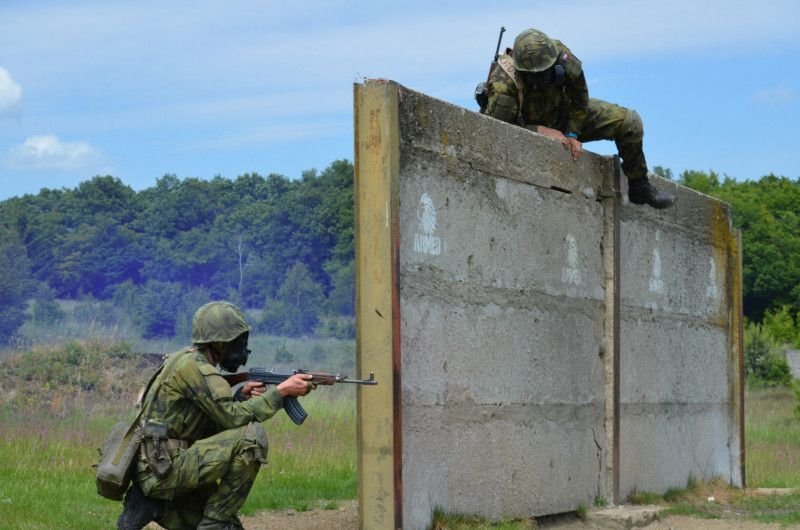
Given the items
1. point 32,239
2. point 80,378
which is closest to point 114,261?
point 32,239

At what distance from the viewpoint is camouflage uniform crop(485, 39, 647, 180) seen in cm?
870

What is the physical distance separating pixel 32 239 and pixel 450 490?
27.3 meters

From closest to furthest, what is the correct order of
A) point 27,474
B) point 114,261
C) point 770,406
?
point 27,474
point 770,406
point 114,261

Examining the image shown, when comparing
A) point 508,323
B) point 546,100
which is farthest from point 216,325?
point 546,100

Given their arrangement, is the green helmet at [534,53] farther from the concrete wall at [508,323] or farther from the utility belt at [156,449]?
the utility belt at [156,449]

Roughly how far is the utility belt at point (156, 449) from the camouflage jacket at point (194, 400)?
6 cm

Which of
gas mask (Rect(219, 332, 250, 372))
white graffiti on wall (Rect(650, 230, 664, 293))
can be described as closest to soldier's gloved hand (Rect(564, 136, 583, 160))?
white graffiti on wall (Rect(650, 230, 664, 293))

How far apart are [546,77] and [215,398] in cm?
Answer: 403

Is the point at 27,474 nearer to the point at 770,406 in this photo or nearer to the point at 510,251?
the point at 510,251

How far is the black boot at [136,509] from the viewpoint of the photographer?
5941 millimetres

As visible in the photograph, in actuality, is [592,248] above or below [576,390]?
above

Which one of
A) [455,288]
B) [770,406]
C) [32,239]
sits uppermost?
[32,239]

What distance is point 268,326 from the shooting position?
106 feet

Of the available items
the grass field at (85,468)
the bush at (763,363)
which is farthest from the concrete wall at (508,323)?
the bush at (763,363)
